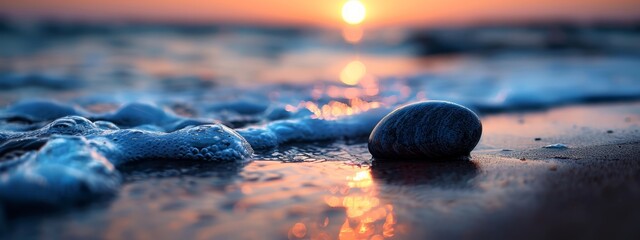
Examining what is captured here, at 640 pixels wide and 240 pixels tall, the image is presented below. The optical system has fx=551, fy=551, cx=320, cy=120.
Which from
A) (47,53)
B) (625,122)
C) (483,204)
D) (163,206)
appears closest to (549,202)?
(483,204)

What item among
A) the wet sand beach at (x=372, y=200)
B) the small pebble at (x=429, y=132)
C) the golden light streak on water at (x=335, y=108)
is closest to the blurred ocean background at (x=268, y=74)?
the golden light streak on water at (x=335, y=108)

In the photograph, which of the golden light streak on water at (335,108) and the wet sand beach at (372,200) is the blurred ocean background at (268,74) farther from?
the wet sand beach at (372,200)

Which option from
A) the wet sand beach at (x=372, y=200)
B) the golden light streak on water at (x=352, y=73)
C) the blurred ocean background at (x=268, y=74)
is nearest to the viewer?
the wet sand beach at (x=372, y=200)

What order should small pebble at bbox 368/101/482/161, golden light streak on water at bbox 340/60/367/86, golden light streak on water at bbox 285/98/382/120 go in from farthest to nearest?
golden light streak on water at bbox 340/60/367/86, golden light streak on water at bbox 285/98/382/120, small pebble at bbox 368/101/482/161

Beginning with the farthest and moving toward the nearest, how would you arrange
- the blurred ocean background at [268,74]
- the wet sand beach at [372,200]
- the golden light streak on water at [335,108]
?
the blurred ocean background at [268,74]
the golden light streak on water at [335,108]
the wet sand beach at [372,200]

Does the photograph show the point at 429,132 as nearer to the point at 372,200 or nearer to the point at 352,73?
the point at 372,200

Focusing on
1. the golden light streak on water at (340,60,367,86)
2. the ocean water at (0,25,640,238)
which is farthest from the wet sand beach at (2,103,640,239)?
the golden light streak on water at (340,60,367,86)

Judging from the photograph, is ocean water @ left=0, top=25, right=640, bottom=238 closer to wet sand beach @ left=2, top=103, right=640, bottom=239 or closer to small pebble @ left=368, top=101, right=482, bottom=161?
wet sand beach @ left=2, top=103, right=640, bottom=239

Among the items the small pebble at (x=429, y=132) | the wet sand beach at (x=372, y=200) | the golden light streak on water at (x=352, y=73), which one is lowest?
the wet sand beach at (x=372, y=200)

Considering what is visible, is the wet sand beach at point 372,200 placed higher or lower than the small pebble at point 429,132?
lower
